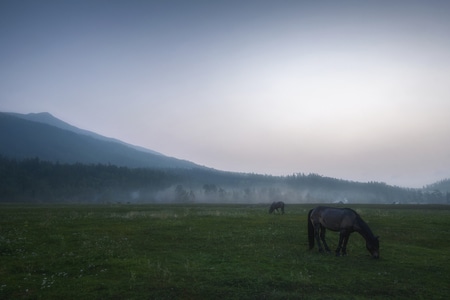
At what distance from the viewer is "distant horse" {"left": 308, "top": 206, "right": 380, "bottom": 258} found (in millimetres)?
21188

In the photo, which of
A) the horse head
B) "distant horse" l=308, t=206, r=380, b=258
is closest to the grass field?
the horse head

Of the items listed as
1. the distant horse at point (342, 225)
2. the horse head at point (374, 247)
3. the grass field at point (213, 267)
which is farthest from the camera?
the distant horse at point (342, 225)

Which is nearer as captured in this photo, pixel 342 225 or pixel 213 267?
pixel 213 267

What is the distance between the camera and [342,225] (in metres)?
21.7

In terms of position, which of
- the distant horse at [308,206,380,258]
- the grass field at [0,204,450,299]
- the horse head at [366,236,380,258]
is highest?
the distant horse at [308,206,380,258]

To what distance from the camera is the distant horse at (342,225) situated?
69.5ft

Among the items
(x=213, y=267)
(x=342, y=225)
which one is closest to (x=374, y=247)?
(x=342, y=225)

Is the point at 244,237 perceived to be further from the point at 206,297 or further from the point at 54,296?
the point at 54,296

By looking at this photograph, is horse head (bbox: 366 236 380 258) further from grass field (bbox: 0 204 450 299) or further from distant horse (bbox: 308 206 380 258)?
grass field (bbox: 0 204 450 299)

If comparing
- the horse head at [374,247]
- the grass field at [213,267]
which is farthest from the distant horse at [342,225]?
the grass field at [213,267]

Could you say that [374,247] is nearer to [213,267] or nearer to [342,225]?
[342,225]

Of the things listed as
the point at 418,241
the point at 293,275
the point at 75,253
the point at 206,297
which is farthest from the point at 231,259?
the point at 418,241

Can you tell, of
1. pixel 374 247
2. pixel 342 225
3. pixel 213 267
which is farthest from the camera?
pixel 342 225

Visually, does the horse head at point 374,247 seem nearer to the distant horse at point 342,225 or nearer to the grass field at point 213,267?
the distant horse at point 342,225
